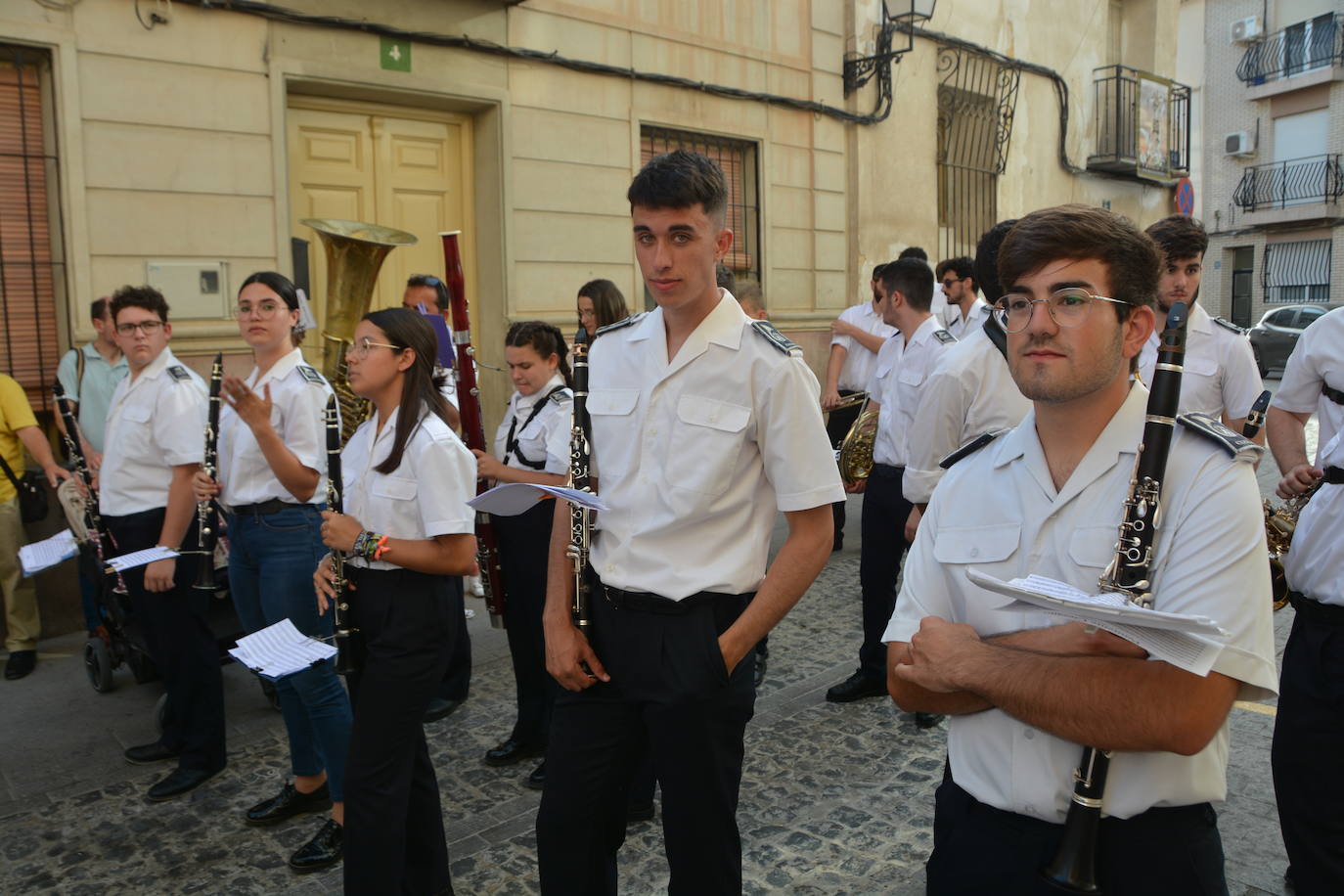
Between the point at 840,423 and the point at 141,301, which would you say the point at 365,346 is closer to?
the point at 141,301

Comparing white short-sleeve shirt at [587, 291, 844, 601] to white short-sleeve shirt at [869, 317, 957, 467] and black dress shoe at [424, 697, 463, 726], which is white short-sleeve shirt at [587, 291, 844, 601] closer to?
white short-sleeve shirt at [869, 317, 957, 467]

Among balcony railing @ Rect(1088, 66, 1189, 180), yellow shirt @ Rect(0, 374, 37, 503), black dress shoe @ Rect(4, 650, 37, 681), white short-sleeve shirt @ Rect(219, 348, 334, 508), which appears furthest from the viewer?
balcony railing @ Rect(1088, 66, 1189, 180)

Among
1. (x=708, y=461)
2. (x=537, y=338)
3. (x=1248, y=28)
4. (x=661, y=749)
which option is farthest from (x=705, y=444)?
(x=1248, y=28)

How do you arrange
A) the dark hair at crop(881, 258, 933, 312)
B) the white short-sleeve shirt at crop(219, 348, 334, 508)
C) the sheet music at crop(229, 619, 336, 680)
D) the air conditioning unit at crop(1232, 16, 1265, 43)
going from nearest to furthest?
the sheet music at crop(229, 619, 336, 680)
the white short-sleeve shirt at crop(219, 348, 334, 508)
the dark hair at crop(881, 258, 933, 312)
the air conditioning unit at crop(1232, 16, 1265, 43)

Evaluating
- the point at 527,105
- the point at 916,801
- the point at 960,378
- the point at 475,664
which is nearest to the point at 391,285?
the point at 527,105

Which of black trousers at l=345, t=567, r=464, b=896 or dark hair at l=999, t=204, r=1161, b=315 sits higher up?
dark hair at l=999, t=204, r=1161, b=315

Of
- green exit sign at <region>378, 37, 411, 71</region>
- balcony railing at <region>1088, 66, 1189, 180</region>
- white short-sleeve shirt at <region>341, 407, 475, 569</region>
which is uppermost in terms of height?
balcony railing at <region>1088, 66, 1189, 180</region>

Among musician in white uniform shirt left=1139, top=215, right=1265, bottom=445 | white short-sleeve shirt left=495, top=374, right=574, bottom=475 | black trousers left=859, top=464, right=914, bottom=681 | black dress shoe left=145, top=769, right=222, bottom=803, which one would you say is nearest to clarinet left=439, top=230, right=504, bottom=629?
white short-sleeve shirt left=495, top=374, right=574, bottom=475

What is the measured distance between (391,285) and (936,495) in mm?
7295

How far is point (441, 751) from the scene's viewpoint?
4.64 meters

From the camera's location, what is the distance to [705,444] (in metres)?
2.55

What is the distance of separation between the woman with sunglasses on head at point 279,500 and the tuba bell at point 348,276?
19.1 inches

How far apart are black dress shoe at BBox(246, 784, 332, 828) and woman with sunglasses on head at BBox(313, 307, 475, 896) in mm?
961

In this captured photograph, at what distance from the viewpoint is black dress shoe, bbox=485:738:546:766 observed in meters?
4.48
